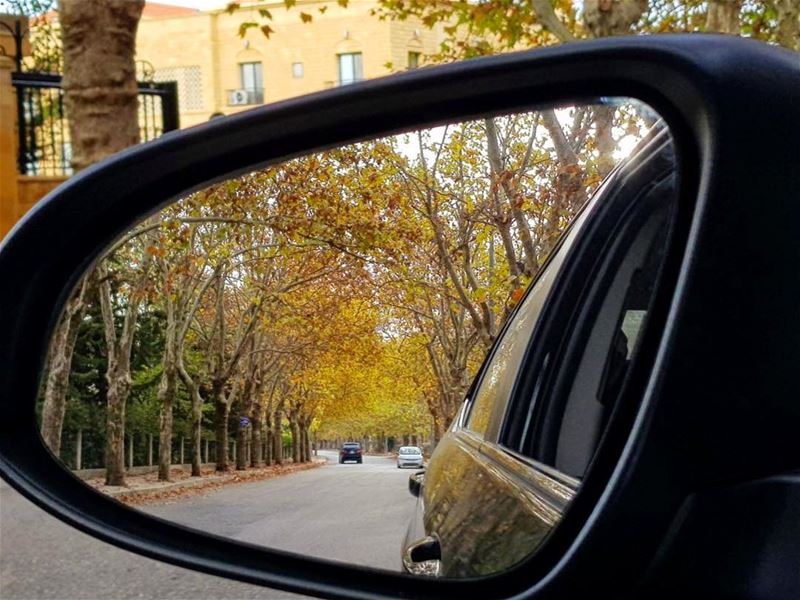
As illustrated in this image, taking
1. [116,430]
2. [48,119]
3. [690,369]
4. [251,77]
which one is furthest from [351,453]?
[251,77]

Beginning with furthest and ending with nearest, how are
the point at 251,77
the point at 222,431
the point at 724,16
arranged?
1. the point at 251,77
2. the point at 724,16
3. the point at 222,431

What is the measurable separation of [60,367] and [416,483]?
506 millimetres

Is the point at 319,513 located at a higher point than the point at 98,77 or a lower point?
lower

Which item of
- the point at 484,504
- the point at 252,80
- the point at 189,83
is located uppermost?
the point at 252,80

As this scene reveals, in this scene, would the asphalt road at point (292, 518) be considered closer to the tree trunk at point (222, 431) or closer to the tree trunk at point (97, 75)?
the tree trunk at point (222, 431)

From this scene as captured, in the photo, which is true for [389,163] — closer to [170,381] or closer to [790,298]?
[170,381]

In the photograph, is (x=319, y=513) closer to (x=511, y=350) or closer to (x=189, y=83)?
(x=511, y=350)

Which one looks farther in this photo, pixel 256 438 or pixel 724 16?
pixel 724 16

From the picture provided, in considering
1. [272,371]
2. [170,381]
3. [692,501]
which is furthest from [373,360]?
[692,501]

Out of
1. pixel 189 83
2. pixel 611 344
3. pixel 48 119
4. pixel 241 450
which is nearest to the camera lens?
pixel 611 344

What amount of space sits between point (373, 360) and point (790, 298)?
0.65 meters

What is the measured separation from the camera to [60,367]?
1.39 metres

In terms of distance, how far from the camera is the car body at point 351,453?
138 cm

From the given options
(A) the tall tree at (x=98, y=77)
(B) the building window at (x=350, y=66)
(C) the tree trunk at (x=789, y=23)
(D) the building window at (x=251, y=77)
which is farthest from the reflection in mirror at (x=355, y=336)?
(D) the building window at (x=251, y=77)
